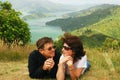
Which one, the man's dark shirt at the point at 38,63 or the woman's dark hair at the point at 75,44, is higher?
the woman's dark hair at the point at 75,44

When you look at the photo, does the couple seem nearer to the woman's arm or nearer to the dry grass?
the woman's arm

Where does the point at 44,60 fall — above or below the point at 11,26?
above

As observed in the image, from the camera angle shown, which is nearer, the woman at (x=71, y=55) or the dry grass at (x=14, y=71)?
the woman at (x=71, y=55)

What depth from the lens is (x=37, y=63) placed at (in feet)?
20.0

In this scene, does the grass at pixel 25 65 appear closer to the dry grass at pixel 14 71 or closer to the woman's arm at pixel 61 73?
the dry grass at pixel 14 71

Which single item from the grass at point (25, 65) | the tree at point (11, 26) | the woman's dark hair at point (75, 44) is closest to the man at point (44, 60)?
the woman's dark hair at point (75, 44)

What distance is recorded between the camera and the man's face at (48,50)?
19.0 ft

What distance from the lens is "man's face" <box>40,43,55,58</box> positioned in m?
5.78

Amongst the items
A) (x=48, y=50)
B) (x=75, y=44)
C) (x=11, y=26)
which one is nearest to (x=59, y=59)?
(x=48, y=50)

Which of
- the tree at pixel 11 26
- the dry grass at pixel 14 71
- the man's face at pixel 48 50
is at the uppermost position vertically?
the man's face at pixel 48 50

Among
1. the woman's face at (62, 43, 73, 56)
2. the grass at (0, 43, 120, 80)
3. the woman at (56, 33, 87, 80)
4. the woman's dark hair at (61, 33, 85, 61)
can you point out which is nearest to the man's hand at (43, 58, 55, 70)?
the woman at (56, 33, 87, 80)

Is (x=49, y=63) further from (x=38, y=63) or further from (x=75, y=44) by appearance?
(x=75, y=44)

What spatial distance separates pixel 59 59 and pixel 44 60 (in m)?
0.32

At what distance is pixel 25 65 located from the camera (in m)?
8.32
